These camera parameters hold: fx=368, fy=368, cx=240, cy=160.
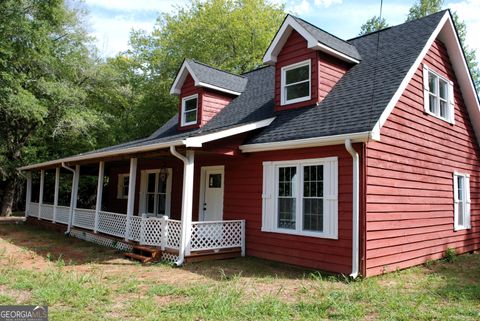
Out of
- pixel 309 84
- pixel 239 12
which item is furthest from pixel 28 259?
pixel 239 12

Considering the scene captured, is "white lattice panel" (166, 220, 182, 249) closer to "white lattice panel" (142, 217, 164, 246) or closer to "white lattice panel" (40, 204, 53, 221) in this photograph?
"white lattice panel" (142, 217, 164, 246)

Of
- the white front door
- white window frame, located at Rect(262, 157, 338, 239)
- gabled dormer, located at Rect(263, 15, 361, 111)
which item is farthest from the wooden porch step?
gabled dormer, located at Rect(263, 15, 361, 111)

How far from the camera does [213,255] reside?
29.2 feet

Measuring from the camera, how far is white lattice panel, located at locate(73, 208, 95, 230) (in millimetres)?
12576

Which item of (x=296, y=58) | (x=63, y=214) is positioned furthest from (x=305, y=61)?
(x=63, y=214)

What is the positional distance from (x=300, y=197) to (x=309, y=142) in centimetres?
137

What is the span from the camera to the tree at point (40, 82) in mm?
16359

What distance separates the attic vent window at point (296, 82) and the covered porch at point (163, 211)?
2.41 metres

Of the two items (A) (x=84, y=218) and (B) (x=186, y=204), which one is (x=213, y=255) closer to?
(B) (x=186, y=204)

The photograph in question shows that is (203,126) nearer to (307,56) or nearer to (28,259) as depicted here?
(307,56)

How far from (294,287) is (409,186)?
403 cm

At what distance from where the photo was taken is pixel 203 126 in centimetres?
1224

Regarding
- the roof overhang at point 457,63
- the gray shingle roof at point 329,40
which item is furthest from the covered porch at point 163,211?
the roof overhang at point 457,63

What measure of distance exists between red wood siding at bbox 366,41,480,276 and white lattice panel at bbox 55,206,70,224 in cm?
1162
